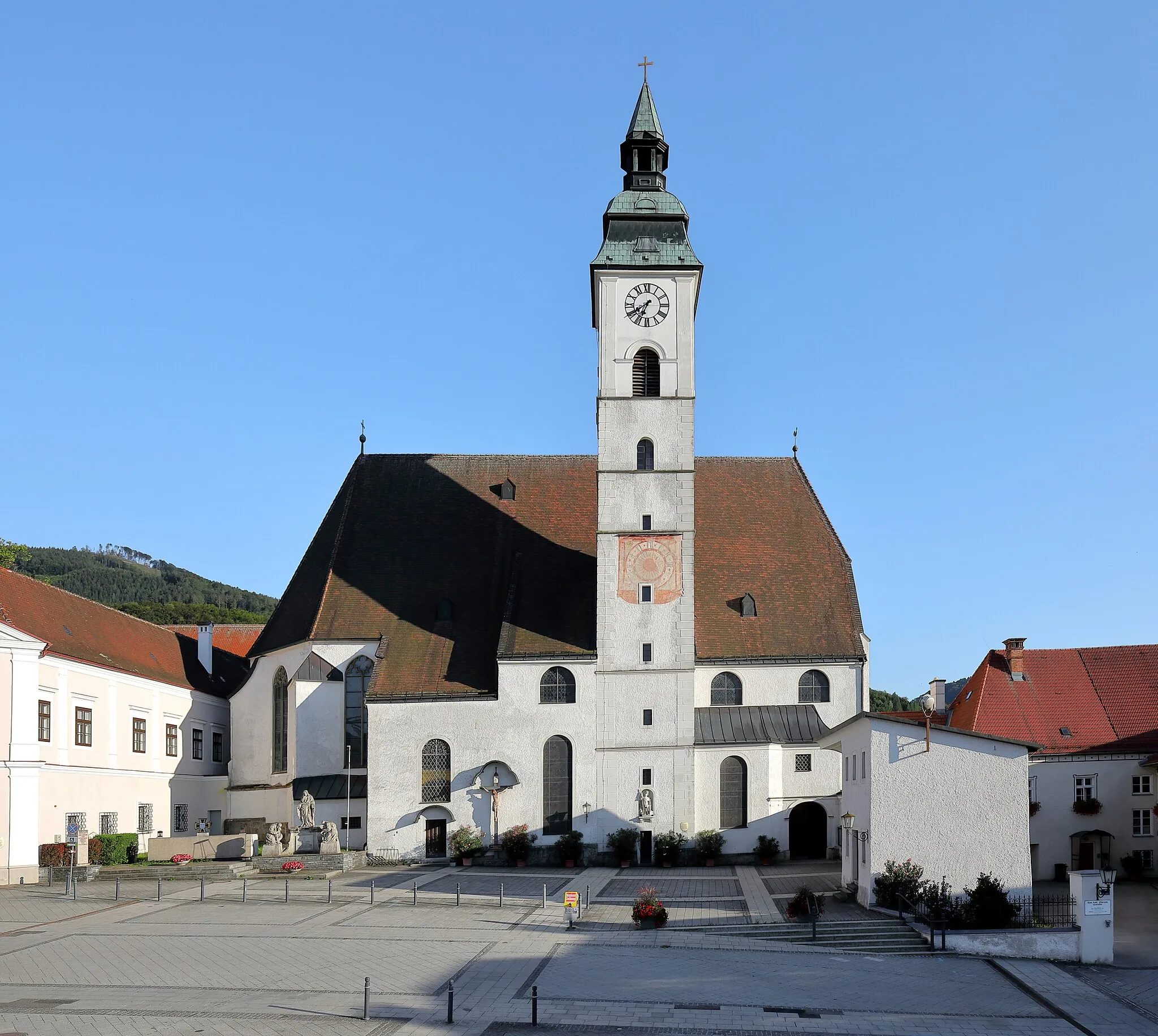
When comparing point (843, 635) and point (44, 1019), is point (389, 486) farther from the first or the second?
point (44, 1019)

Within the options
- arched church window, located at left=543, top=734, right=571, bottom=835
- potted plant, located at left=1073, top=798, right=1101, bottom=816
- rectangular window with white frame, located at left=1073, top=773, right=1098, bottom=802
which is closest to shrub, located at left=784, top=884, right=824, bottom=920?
arched church window, located at left=543, top=734, right=571, bottom=835

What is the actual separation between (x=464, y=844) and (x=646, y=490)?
1399 centimetres

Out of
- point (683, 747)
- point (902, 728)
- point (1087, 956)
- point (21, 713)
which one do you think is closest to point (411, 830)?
point (683, 747)

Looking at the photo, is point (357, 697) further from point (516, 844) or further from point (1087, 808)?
point (1087, 808)

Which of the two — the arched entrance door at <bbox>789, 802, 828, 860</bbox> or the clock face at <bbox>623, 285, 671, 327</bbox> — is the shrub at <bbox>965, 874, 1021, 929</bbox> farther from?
the clock face at <bbox>623, 285, 671, 327</bbox>

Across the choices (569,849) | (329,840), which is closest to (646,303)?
(569,849)

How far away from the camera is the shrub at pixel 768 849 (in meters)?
42.3

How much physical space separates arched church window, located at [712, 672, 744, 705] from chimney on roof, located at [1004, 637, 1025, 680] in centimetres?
1038

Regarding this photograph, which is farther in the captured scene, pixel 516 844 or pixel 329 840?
pixel 516 844

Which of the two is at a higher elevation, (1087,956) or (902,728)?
(902,728)

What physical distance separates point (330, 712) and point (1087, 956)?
27827 millimetres

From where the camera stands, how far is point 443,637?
149ft

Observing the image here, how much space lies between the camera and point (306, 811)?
4156cm

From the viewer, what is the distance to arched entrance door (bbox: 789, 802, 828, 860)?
143 ft
